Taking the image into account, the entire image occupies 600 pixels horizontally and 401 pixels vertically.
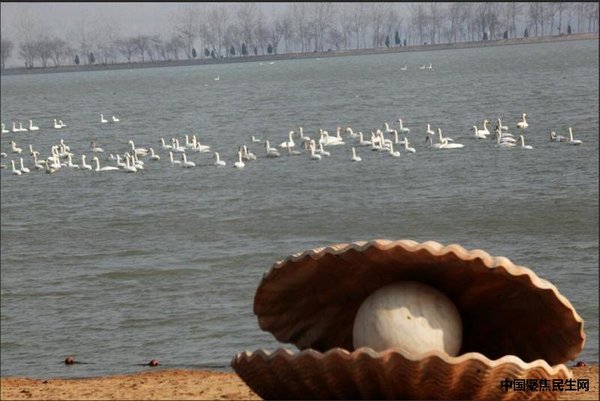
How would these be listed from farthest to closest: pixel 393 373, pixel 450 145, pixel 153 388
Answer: pixel 450 145 < pixel 153 388 < pixel 393 373

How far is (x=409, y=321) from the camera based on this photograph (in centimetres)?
438

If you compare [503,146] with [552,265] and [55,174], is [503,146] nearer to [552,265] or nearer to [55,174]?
[55,174]

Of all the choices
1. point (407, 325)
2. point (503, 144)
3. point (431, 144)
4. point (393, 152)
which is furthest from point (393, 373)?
point (431, 144)

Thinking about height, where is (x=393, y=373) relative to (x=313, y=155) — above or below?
above

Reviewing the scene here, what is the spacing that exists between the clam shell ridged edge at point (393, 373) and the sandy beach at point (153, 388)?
3.92 m

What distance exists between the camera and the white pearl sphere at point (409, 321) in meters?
4.37

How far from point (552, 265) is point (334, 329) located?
12585mm

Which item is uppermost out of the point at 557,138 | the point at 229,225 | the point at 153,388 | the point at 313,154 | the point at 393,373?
the point at 393,373

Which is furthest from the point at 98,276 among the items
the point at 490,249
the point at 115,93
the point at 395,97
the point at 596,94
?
the point at 115,93

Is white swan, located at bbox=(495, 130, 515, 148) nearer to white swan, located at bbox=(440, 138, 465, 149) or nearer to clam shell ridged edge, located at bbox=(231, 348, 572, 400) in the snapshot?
white swan, located at bbox=(440, 138, 465, 149)

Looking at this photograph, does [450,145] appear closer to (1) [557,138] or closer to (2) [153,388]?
(1) [557,138]

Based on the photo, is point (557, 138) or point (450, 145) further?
point (450, 145)

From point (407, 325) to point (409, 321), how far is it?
0.06ft

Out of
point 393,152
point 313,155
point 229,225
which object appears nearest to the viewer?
point 229,225
